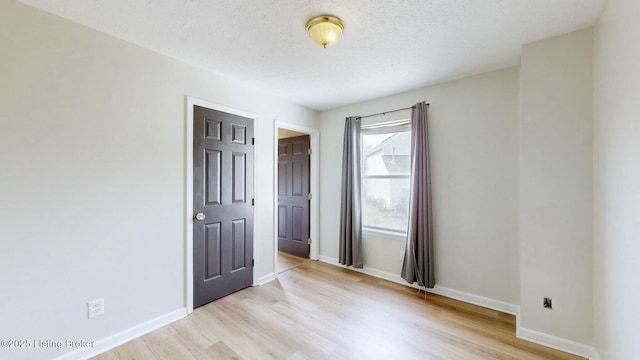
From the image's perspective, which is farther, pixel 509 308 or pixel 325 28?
pixel 509 308

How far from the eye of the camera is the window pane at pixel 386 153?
10.9 ft

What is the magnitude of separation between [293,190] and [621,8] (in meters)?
3.85

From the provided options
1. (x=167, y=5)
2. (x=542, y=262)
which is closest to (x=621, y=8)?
(x=542, y=262)

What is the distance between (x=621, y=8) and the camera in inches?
56.0

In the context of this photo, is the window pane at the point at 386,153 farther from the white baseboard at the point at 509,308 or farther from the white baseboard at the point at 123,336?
the white baseboard at the point at 123,336

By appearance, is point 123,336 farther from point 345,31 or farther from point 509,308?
point 509,308

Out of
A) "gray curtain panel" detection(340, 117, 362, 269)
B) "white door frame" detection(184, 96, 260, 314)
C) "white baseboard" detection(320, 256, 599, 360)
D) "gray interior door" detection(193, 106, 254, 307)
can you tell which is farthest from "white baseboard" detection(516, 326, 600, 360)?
"white door frame" detection(184, 96, 260, 314)

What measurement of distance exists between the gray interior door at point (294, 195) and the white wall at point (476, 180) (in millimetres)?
1774

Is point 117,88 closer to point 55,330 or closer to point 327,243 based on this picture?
point 55,330

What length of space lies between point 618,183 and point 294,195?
365 cm

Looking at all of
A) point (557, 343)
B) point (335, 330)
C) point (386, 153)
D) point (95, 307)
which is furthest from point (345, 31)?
point (557, 343)

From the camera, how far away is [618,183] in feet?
4.87

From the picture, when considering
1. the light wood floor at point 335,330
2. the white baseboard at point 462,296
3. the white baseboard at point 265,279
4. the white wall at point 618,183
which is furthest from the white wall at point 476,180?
the white baseboard at point 265,279

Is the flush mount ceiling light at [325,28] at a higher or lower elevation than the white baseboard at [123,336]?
A: higher
